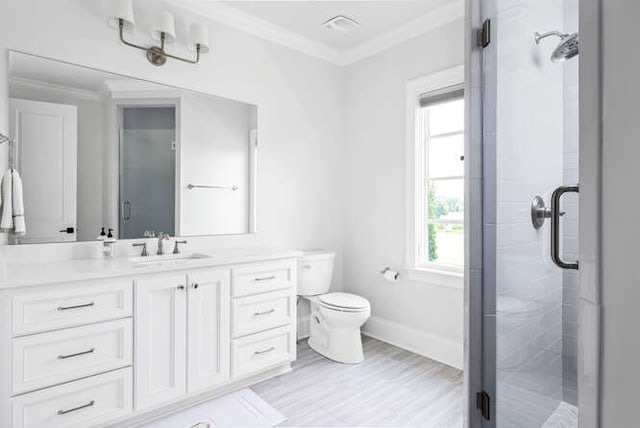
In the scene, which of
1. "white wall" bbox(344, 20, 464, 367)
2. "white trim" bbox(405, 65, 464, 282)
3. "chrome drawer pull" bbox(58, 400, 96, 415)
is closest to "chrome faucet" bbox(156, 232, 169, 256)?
"chrome drawer pull" bbox(58, 400, 96, 415)

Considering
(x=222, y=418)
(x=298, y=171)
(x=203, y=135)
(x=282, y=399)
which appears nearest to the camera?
(x=222, y=418)

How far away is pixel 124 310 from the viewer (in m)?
1.69

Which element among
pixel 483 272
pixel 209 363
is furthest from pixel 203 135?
pixel 483 272

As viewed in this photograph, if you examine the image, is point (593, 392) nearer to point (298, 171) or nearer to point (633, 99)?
point (633, 99)

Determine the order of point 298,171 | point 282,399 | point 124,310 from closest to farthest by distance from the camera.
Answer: point 124,310 → point 282,399 → point 298,171

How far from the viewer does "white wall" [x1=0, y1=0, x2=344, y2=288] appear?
1875 mm

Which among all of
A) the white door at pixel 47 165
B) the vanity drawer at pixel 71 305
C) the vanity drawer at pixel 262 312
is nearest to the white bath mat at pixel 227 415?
the vanity drawer at pixel 262 312

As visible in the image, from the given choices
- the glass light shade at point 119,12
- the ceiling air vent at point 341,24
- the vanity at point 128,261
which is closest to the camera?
the vanity at point 128,261

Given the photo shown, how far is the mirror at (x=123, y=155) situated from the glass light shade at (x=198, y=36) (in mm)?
321

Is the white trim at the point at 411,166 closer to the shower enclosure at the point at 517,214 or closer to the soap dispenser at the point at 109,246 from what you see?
the shower enclosure at the point at 517,214

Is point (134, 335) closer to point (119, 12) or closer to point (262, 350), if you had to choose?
point (262, 350)

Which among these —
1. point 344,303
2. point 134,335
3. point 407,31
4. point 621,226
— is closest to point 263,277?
point 344,303

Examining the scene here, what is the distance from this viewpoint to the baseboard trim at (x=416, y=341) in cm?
247

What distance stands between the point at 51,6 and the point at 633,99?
2568 mm
